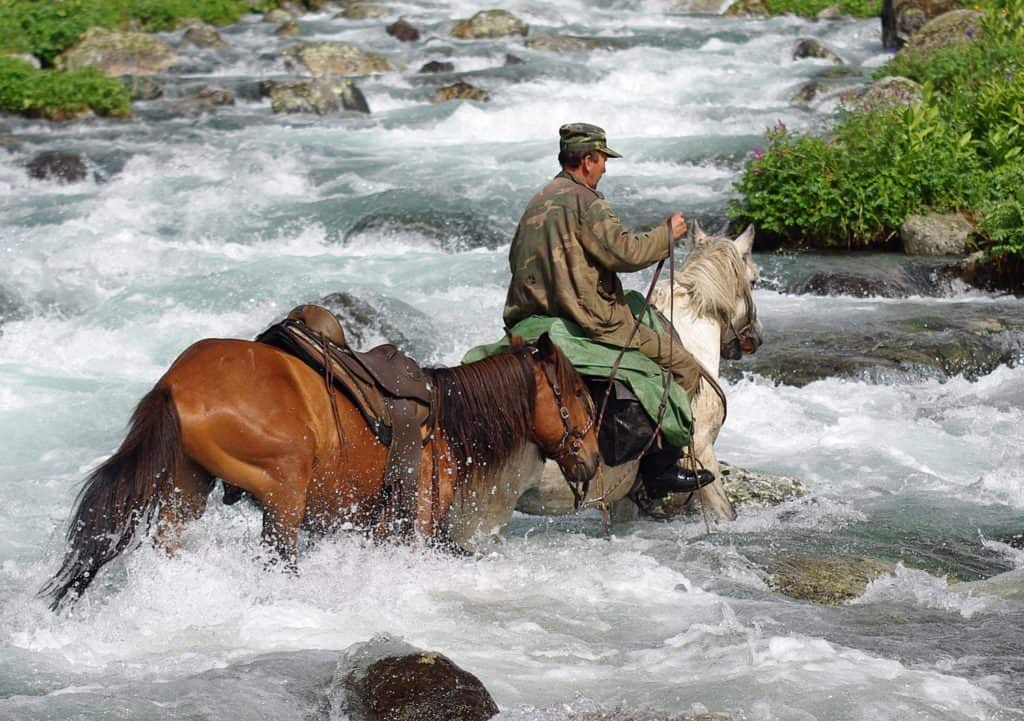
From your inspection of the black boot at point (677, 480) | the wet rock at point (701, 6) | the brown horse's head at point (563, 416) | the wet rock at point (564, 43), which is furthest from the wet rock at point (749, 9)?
the brown horse's head at point (563, 416)

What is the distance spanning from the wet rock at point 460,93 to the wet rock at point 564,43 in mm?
4352

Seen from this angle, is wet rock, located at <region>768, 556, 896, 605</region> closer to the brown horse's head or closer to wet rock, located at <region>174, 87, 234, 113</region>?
the brown horse's head

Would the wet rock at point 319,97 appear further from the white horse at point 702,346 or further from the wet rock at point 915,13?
→ the white horse at point 702,346

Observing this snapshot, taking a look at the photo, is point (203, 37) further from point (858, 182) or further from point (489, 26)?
point (858, 182)

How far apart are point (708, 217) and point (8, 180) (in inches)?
342

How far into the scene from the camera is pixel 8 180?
1703 centimetres

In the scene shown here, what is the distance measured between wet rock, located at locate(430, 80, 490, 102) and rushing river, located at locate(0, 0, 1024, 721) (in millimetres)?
295

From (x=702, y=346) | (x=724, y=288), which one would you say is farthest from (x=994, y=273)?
(x=702, y=346)

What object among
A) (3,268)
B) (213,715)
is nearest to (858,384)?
(213,715)

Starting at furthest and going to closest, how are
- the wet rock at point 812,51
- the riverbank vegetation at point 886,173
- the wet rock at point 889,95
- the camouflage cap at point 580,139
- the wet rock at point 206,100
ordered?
the wet rock at point 812,51 < the wet rock at point 206,100 < the wet rock at point 889,95 < the riverbank vegetation at point 886,173 < the camouflage cap at point 580,139

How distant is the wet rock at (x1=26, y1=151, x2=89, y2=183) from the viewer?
1708 centimetres

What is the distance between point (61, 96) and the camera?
68.8ft

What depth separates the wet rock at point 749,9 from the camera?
29.6 metres

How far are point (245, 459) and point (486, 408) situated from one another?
119cm
